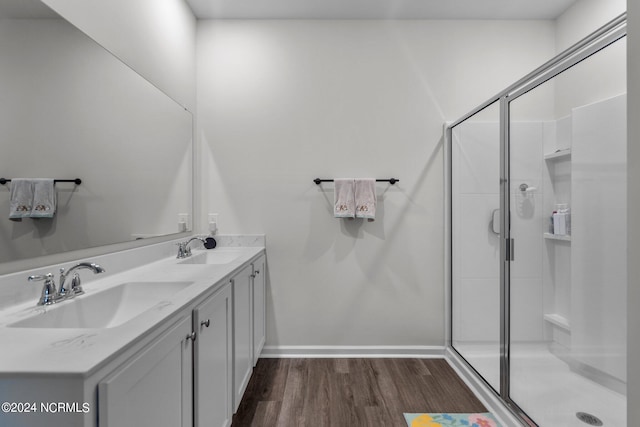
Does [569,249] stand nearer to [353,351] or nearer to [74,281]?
[353,351]

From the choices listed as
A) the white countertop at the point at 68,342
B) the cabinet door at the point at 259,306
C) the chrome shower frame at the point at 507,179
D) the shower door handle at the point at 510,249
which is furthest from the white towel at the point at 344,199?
the white countertop at the point at 68,342

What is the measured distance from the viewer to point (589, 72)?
1447mm

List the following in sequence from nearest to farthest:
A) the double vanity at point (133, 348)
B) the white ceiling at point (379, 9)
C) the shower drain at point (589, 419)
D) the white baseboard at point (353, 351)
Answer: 1. the double vanity at point (133, 348)
2. the shower drain at point (589, 419)
3. the white ceiling at point (379, 9)
4. the white baseboard at point (353, 351)

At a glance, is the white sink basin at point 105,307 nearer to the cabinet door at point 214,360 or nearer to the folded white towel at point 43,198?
the cabinet door at point 214,360

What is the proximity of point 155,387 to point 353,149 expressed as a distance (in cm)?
202

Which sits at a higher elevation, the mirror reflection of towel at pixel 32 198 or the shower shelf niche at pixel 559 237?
the mirror reflection of towel at pixel 32 198

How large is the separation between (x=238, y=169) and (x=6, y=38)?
60.1 inches

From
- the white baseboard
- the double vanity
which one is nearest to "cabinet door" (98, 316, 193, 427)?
the double vanity

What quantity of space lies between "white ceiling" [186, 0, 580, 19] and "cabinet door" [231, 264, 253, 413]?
6.12 feet

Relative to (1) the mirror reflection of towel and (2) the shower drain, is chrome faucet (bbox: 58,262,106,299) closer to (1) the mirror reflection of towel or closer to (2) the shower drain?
(1) the mirror reflection of towel

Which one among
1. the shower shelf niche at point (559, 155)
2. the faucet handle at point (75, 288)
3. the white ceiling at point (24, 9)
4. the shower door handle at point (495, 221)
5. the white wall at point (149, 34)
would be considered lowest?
the faucet handle at point (75, 288)

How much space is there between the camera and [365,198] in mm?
2408

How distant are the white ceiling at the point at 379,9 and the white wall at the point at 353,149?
61 millimetres

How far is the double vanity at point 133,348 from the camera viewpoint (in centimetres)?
62
